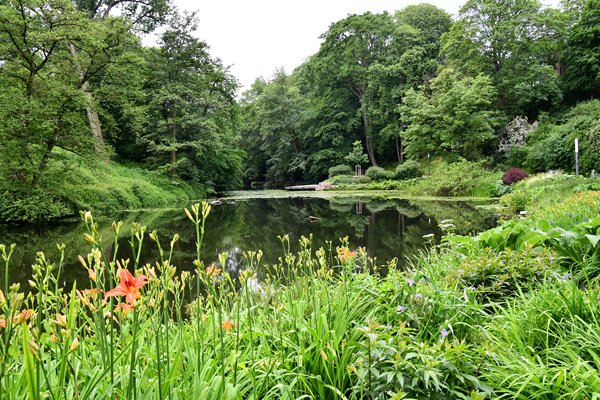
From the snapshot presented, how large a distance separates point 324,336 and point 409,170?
21.2 metres

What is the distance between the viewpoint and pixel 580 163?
1351 centimetres

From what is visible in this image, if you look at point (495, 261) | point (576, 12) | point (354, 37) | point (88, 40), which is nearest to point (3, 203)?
point (88, 40)

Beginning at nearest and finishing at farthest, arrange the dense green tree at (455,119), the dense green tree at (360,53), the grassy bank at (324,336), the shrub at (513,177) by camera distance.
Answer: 1. the grassy bank at (324,336)
2. the shrub at (513,177)
3. the dense green tree at (455,119)
4. the dense green tree at (360,53)

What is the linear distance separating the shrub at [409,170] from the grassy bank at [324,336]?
750 inches

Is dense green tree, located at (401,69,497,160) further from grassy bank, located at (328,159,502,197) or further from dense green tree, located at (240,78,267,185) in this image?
dense green tree, located at (240,78,267,185)

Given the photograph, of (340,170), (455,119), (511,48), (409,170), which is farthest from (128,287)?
(340,170)

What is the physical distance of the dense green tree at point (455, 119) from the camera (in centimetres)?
1848

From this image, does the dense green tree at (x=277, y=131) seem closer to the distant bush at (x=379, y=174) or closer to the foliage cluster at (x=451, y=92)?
the foliage cluster at (x=451, y=92)

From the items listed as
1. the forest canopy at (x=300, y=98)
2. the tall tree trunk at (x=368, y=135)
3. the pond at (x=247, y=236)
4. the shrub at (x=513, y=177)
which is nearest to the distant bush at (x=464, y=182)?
the shrub at (x=513, y=177)

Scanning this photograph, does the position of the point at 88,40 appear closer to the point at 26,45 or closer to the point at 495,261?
the point at 26,45

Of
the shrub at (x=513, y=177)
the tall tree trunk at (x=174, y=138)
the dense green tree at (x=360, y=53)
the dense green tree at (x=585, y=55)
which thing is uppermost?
the dense green tree at (x=360, y=53)

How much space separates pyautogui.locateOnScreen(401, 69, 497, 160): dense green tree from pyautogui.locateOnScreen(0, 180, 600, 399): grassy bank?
17.5 m

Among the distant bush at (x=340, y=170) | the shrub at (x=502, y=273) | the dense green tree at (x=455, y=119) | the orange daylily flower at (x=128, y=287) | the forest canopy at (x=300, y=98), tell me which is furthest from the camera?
the distant bush at (x=340, y=170)

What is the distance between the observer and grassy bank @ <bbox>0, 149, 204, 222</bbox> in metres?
8.99
